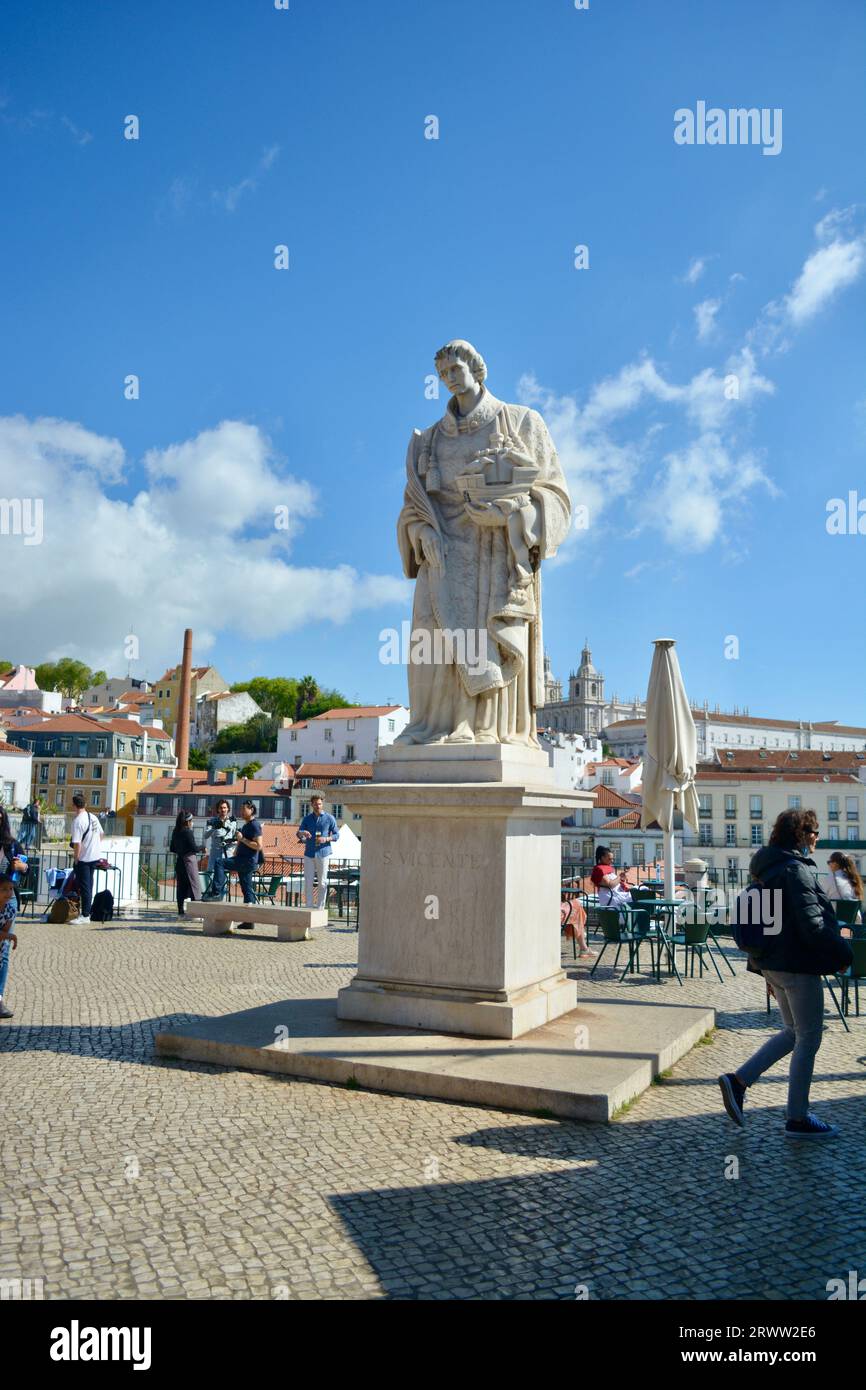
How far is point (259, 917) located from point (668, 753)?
5379 mm

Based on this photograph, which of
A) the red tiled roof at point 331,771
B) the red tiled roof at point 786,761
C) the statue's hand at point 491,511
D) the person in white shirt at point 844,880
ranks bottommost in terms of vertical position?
the person in white shirt at point 844,880

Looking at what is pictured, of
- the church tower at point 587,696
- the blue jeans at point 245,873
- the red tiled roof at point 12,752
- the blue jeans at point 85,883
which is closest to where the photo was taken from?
the blue jeans at point 85,883

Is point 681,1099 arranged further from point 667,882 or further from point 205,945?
point 205,945

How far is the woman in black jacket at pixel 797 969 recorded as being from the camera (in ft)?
14.8

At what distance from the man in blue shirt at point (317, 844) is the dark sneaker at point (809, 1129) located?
8.16 meters

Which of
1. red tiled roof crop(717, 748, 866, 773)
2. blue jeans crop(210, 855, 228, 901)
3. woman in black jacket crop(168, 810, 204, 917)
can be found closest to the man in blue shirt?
blue jeans crop(210, 855, 228, 901)

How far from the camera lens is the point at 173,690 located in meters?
104

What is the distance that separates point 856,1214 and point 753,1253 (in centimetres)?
64

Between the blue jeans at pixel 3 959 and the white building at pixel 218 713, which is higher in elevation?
the white building at pixel 218 713

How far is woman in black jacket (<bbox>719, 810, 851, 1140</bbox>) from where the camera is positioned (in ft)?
14.8

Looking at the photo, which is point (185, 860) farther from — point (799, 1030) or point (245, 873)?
point (799, 1030)

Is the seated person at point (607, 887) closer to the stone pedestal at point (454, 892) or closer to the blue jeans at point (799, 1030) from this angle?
the stone pedestal at point (454, 892)

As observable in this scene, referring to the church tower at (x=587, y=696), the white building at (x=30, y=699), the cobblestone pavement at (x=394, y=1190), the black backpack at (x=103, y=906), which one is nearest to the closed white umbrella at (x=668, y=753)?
the cobblestone pavement at (x=394, y=1190)
